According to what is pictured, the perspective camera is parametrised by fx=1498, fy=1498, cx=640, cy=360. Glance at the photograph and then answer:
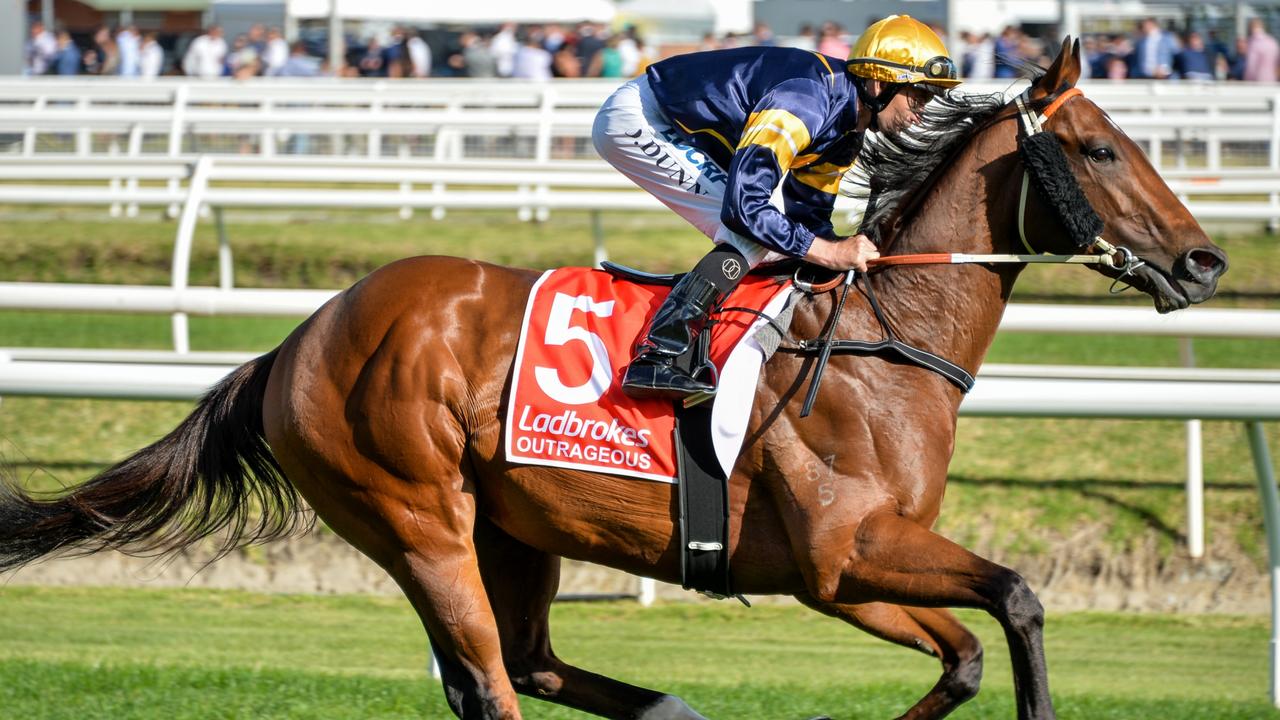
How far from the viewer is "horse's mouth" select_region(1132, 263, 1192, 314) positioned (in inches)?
131

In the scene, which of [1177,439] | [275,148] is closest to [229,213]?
[275,148]

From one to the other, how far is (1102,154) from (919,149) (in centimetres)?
43

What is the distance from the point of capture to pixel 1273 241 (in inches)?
389

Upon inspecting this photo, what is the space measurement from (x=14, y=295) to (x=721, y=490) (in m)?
3.44

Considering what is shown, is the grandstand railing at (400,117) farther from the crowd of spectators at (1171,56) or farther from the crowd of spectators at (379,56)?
the crowd of spectators at (1171,56)

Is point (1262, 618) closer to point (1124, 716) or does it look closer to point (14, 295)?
point (1124, 716)

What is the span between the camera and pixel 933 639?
352 centimetres

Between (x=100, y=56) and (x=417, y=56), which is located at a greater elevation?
(x=417, y=56)

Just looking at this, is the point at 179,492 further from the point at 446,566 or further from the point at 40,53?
the point at 40,53

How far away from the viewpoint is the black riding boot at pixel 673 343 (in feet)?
11.1

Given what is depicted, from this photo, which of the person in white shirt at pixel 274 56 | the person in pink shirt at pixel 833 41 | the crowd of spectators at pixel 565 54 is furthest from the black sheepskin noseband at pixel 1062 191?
the person in white shirt at pixel 274 56

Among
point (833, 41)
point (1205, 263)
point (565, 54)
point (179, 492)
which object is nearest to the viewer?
point (1205, 263)

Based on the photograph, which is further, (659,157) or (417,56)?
(417,56)

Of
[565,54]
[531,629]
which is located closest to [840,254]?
[531,629]
